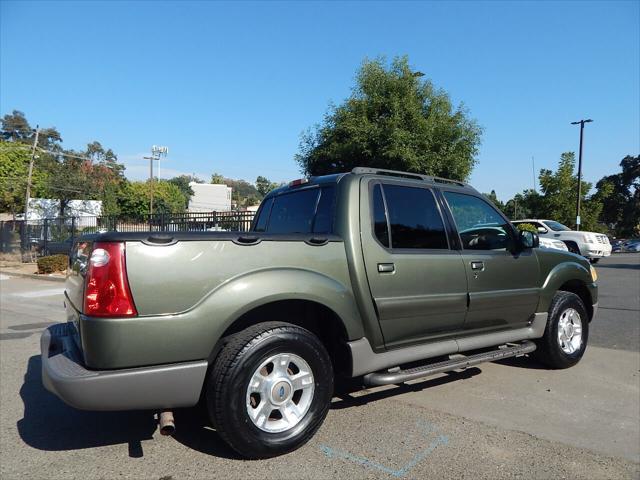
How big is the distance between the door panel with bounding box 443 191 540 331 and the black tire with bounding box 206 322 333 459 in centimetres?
159

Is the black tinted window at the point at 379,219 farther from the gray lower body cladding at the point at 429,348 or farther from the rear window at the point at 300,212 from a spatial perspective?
the gray lower body cladding at the point at 429,348

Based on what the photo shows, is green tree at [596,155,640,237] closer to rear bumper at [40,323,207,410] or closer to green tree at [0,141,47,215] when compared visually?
green tree at [0,141,47,215]

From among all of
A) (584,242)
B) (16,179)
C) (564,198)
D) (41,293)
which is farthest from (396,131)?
(16,179)

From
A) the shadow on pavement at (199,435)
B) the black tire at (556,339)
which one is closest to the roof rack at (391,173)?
the black tire at (556,339)

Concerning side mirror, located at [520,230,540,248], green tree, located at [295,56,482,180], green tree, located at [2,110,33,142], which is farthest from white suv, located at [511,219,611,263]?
green tree, located at [2,110,33,142]

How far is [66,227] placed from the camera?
21.4m

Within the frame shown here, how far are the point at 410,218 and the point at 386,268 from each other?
1.94 feet

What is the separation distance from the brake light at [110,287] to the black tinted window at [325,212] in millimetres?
1552

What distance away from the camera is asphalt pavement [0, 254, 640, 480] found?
310 centimetres

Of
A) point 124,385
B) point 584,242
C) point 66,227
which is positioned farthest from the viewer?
point 66,227

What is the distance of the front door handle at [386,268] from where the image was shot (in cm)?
369

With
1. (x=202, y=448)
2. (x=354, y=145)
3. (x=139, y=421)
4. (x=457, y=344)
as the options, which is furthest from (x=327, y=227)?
(x=354, y=145)

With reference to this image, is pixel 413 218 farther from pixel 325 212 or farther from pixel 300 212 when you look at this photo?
pixel 300 212

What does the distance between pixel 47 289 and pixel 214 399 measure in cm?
1244
